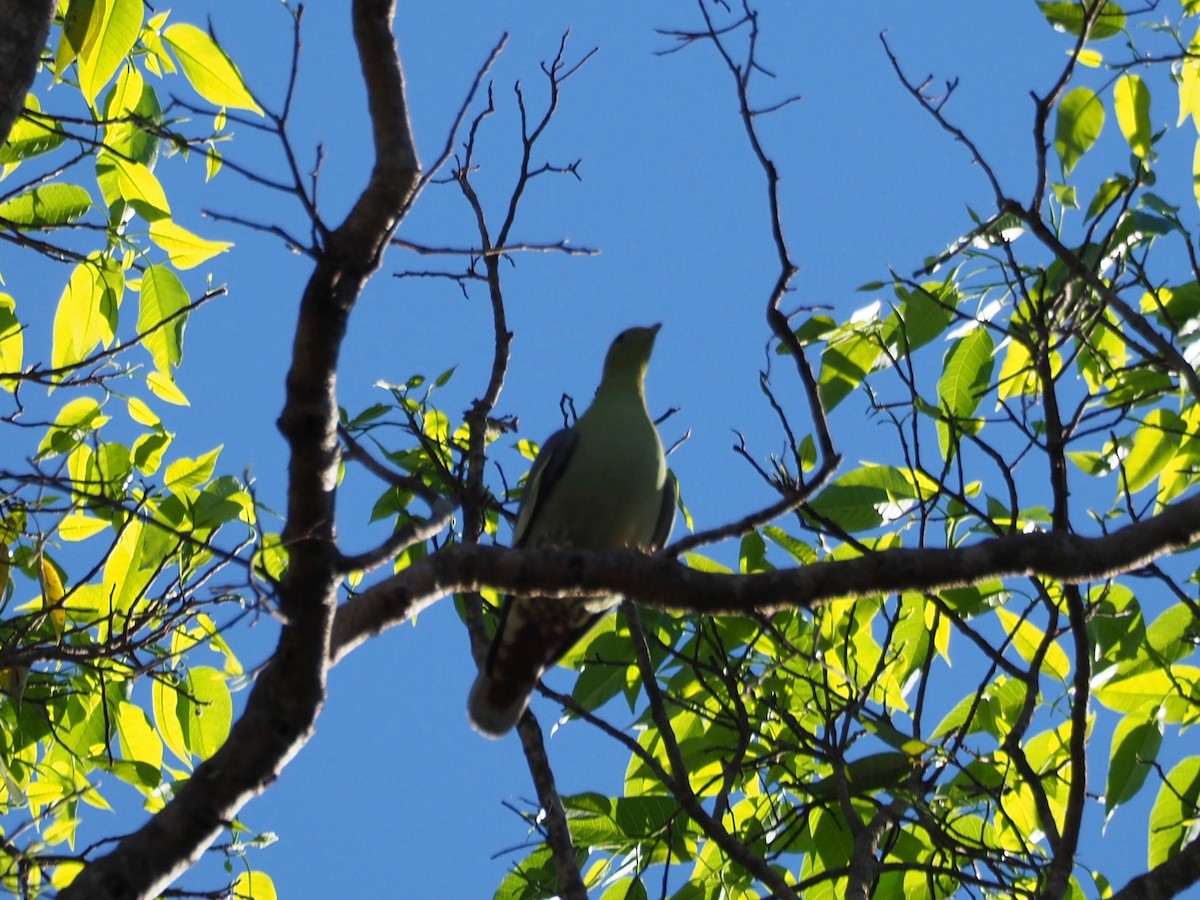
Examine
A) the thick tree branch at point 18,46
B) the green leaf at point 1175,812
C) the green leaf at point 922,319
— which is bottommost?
the green leaf at point 1175,812

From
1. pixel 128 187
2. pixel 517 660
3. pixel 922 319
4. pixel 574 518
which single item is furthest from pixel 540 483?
pixel 128 187

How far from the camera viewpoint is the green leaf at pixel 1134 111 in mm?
3691

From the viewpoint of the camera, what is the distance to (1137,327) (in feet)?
10.0

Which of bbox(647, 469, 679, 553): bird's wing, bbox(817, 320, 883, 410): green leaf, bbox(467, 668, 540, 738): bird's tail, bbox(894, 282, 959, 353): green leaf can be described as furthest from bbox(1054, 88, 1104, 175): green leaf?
bbox(467, 668, 540, 738): bird's tail

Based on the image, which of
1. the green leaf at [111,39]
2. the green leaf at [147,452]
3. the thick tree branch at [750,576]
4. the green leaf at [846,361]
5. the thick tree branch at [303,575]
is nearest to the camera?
the thick tree branch at [303,575]

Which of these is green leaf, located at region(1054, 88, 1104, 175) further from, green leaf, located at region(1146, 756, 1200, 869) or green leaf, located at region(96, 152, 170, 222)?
green leaf, located at region(96, 152, 170, 222)

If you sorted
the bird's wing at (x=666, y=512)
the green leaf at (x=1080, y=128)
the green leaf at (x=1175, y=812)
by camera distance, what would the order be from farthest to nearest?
1. the bird's wing at (x=666, y=512)
2. the green leaf at (x=1080, y=128)
3. the green leaf at (x=1175, y=812)

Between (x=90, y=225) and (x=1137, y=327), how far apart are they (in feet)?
9.81

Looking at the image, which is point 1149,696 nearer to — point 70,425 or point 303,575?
point 303,575

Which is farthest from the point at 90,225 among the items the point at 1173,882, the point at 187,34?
the point at 1173,882

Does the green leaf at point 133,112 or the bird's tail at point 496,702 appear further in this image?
the bird's tail at point 496,702

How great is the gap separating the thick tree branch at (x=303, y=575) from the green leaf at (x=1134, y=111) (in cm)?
231

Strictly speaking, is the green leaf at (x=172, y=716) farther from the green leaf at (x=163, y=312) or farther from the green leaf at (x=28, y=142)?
the green leaf at (x=28, y=142)

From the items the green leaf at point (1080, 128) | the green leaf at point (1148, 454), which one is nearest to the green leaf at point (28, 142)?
the green leaf at point (1080, 128)
